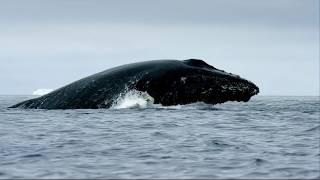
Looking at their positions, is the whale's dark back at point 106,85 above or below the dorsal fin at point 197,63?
below

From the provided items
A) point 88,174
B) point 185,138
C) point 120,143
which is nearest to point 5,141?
point 120,143

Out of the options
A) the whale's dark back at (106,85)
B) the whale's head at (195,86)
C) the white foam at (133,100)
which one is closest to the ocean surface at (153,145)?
the white foam at (133,100)

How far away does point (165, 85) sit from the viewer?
24609mm

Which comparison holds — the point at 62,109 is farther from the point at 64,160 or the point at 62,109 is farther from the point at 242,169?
the point at 242,169

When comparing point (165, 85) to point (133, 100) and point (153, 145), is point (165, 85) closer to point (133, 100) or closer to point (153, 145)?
point (133, 100)

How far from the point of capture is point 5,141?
16.9 meters

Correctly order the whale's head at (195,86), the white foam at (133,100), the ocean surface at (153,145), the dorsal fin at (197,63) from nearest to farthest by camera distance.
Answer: the ocean surface at (153,145), the whale's head at (195,86), the white foam at (133,100), the dorsal fin at (197,63)

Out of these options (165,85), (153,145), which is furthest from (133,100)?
(153,145)

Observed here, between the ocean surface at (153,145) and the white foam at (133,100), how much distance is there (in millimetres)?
128

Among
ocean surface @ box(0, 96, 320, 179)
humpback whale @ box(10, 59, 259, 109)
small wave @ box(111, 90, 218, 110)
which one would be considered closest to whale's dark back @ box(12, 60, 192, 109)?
humpback whale @ box(10, 59, 259, 109)

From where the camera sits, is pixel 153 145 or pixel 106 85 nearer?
pixel 153 145

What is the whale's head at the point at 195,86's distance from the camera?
24266 millimetres

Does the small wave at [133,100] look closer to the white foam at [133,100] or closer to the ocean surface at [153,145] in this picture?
the white foam at [133,100]

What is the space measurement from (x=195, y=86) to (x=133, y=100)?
9.09 feet
